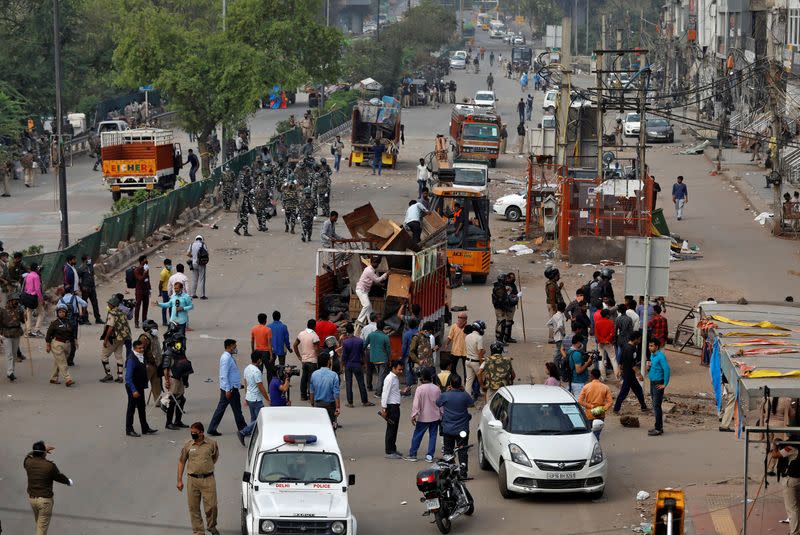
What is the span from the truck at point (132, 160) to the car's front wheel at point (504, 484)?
30.5m

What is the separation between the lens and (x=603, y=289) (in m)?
25.5

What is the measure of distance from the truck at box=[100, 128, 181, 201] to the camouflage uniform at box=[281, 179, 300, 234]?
7.79 m

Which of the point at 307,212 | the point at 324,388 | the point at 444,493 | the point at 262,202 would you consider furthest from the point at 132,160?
the point at 444,493

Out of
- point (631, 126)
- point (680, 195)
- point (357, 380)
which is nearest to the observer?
point (357, 380)

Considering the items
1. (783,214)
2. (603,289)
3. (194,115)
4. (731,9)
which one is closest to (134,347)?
(603,289)

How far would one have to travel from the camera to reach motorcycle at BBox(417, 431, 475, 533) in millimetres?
15391

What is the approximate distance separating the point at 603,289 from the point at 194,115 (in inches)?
1003

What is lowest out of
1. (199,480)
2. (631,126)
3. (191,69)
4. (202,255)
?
(199,480)

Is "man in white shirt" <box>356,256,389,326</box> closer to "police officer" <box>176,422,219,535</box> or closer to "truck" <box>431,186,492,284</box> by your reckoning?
"police officer" <box>176,422,219,535</box>

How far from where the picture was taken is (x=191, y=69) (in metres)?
46.9

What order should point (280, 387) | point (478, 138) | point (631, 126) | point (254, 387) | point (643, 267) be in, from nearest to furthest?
point (254, 387)
point (280, 387)
point (643, 267)
point (478, 138)
point (631, 126)

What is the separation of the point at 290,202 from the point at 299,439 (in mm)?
24707

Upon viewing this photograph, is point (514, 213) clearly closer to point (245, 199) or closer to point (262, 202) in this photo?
point (262, 202)

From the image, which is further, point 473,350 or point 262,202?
point 262,202
